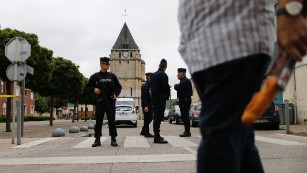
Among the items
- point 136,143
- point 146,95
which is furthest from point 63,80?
point 136,143

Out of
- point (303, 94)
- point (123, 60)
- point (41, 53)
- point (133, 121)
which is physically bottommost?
point (133, 121)

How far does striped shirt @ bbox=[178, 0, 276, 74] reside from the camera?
1.73 metres

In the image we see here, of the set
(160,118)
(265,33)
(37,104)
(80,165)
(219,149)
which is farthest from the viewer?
(37,104)

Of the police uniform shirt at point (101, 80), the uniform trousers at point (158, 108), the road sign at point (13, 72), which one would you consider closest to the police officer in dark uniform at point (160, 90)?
the uniform trousers at point (158, 108)

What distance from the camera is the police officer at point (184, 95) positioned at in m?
11.6

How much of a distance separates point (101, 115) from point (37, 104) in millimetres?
92193

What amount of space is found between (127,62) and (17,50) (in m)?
132

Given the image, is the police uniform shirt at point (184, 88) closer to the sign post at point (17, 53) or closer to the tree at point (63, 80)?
the sign post at point (17, 53)

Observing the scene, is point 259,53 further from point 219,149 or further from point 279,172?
point 279,172

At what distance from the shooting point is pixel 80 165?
210 inches

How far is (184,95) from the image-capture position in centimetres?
1176

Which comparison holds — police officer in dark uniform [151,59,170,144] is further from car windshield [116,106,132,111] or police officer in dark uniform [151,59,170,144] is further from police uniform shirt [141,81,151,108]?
car windshield [116,106,132,111]

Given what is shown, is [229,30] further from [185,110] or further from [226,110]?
[185,110]

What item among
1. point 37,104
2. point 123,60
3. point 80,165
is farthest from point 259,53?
point 123,60
